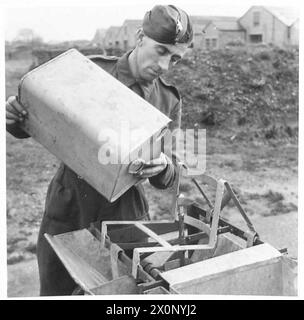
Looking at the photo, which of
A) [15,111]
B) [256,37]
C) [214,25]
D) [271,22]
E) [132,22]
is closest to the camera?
[15,111]

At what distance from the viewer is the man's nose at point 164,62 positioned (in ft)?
6.27

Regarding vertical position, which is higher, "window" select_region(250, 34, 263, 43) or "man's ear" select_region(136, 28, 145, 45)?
"window" select_region(250, 34, 263, 43)

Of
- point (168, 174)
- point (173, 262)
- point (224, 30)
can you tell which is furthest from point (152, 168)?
point (224, 30)

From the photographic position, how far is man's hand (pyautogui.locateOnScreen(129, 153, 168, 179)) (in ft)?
5.60

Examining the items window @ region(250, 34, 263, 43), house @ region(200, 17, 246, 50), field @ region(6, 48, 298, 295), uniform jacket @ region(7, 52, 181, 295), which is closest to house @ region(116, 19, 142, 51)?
house @ region(200, 17, 246, 50)

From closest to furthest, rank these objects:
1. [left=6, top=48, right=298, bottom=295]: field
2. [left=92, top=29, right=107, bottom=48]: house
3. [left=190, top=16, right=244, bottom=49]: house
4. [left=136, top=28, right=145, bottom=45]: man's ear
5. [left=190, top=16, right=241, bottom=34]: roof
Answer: [left=136, top=28, right=145, bottom=45]: man's ear → [left=190, top=16, right=241, bottom=34]: roof → [left=190, top=16, right=244, bottom=49]: house → [left=92, top=29, right=107, bottom=48]: house → [left=6, top=48, right=298, bottom=295]: field

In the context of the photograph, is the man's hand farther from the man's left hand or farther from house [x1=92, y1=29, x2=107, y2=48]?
house [x1=92, y1=29, x2=107, y2=48]

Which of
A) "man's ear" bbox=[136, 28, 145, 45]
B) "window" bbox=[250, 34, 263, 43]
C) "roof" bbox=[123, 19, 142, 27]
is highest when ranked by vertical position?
"window" bbox=[250, 34, 263, 43]

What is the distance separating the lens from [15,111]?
188 cm

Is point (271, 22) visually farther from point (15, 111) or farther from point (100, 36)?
point (15, 111)

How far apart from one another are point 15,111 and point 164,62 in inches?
23.8

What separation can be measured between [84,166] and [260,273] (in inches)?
27.6

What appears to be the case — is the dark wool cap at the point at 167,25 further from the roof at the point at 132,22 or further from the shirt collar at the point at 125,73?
the roof at the point at 132,22

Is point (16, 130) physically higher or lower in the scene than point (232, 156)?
higher
